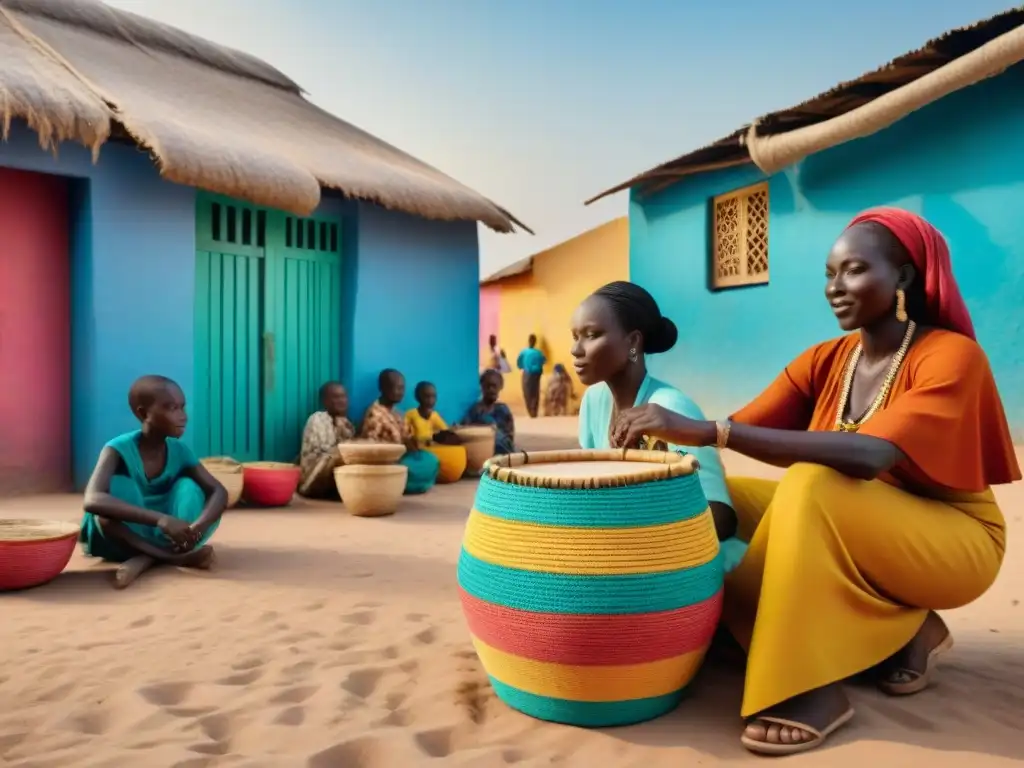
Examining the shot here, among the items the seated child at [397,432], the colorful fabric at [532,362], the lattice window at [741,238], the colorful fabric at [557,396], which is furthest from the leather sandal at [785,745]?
the colorful fabric at [557,396]

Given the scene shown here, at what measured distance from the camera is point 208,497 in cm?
427

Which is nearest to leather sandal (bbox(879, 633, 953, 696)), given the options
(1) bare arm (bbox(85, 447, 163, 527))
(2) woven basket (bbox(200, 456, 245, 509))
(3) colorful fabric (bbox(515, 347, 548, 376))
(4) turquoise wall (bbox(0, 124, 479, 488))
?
(1) bare arm (bbox(85, 447, 163, 527))

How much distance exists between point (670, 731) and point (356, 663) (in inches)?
41.4

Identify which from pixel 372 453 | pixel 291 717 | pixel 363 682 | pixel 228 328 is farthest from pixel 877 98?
pixel 291 717

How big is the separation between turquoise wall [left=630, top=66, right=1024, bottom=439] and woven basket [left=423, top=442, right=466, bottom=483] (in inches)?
173

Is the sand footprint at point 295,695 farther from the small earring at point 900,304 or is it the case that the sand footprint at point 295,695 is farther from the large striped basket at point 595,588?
the small earring at point 900,304

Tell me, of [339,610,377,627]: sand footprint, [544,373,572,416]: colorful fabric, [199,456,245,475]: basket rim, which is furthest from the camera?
[544,373,572,416]: colorful fabric

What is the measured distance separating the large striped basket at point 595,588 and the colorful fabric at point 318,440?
477 centimetres

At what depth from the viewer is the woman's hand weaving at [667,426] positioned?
222 cm

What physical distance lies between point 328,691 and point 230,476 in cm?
389

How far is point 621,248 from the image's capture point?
62.6ft

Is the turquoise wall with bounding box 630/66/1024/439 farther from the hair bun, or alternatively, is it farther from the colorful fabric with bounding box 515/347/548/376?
the hair bun

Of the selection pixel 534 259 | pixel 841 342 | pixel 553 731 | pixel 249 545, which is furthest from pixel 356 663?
pixel 534 259

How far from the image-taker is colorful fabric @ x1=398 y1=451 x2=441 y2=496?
719 centimetres
